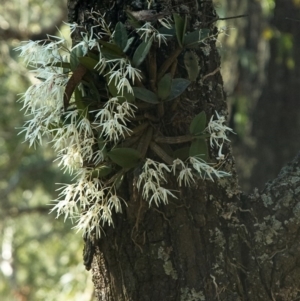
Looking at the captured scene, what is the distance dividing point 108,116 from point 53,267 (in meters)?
5.93

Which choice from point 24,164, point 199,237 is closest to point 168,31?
point 199,237

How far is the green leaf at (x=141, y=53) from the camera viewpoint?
4.15 ft

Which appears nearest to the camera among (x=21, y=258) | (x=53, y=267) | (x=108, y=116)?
(x=108, y=116)

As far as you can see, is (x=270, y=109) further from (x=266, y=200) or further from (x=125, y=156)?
(x=125, y=156)

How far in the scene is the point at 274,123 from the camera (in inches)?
160

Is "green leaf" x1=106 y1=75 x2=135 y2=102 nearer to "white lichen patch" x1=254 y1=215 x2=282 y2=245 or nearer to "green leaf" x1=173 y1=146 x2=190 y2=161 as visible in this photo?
"green leaf" x1=173 y1=146 x2=190 y2=161

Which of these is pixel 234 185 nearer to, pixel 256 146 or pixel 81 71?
pixel 81 71

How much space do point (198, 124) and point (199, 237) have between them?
252 mm

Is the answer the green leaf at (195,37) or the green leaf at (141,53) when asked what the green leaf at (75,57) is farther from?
the green leaf at (195,37)

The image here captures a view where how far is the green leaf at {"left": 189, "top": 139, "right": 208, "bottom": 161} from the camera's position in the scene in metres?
1.30

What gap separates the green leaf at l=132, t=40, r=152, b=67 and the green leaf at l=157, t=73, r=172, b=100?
0.06 m

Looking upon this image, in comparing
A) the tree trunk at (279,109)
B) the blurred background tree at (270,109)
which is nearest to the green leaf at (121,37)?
the blurred background tree at (270,109)

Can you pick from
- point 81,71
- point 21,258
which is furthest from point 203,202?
point 21,258

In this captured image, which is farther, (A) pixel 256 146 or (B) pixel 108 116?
(A) pixel 256 146
